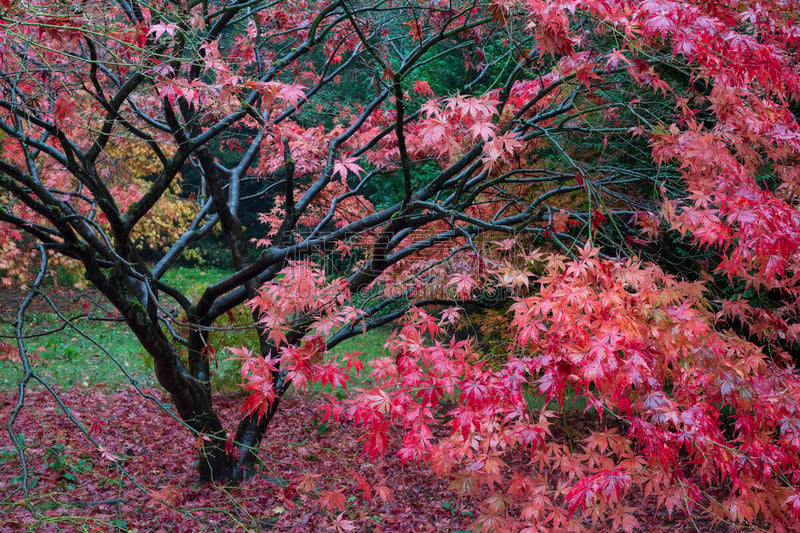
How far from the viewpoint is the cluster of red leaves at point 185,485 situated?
3.85m

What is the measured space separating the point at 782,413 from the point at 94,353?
9.54 m

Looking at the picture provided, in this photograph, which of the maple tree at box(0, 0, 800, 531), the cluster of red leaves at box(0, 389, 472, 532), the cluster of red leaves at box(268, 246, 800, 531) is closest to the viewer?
the cluster of red leaves at box(268, 246, 800, 531)

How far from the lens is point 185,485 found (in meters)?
4.54

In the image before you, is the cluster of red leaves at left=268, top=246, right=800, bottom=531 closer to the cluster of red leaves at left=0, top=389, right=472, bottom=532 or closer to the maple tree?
the maple tree

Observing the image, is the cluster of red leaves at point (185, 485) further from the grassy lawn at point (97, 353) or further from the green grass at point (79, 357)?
the green grass at point (79, 357)

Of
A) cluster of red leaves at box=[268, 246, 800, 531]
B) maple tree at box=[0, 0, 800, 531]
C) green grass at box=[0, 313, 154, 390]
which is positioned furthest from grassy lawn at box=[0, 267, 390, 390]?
cluster of red leaves at box=[268, 246, 800, 531]

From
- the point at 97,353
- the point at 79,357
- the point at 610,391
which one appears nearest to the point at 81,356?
the point at 79,357

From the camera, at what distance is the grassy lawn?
24.0 feet

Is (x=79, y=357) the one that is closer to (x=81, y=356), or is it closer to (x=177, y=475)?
(x=81, y=356)

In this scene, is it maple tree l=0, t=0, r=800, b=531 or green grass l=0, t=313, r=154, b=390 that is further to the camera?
green grass l=0, t=313, r=154, b=390

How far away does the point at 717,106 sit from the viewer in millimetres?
3297

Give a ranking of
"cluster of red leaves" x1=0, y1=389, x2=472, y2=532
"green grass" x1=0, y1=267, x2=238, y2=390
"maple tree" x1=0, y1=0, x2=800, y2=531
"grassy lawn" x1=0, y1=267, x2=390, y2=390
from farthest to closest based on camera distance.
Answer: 1. "green grass" x1=0, y1=267, x2=238, y2=390
2. "grassy lawn" x1=0, y1=267, x2=390, y2=390
3. "cluster of red leaves" x1=0, y1=389, x2=472, y2=532
4. "maple tree" x1=0, y1=0, x2=800, y2=531

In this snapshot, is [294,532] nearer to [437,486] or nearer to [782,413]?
[437,486]

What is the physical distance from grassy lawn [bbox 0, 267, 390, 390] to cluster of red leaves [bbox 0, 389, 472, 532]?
72 centimetres
